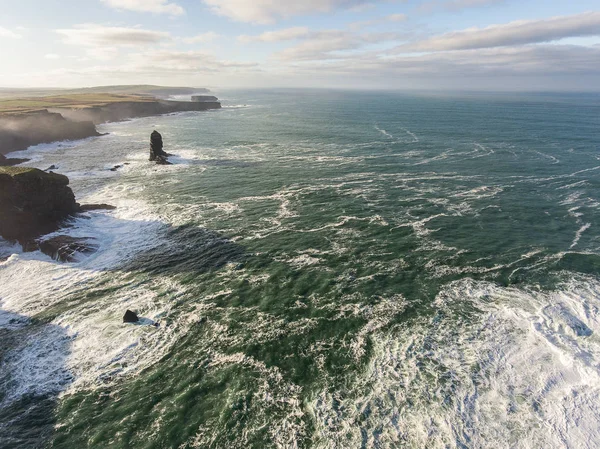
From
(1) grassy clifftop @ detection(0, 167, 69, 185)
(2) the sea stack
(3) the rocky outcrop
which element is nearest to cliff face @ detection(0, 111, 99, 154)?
(3) the rocky outcrop

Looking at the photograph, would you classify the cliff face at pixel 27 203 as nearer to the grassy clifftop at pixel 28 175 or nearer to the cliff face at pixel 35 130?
the grassy clifftop at pixel 28 175

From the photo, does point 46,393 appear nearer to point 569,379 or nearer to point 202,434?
point 202,434

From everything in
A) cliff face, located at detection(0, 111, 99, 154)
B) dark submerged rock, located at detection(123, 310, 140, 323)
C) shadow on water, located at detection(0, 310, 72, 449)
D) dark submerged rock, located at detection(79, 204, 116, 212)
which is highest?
cliff face, located at detection(0, 111, 99, 154)

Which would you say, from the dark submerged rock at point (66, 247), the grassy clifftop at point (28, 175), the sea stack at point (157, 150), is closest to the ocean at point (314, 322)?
the dark submerged rock at point (66, 247)

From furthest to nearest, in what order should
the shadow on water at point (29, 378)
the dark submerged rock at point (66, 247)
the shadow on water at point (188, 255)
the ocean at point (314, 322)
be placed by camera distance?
the dark submerged rock at point (66, 247), the shadow on water at point (188, 255), the ocean at point (314, 322), the shadow on water at point (29, 378)

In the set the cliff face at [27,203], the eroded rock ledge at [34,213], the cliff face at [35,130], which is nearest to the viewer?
the eroded rock ledge at [34,213]

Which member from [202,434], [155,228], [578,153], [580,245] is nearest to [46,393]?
[202,434]

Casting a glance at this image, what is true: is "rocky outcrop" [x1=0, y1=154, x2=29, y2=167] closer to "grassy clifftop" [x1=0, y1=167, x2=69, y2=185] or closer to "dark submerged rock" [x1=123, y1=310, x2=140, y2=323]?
"grassy clifftop" [x1=0, y1=167, x2=69, y2=185]
